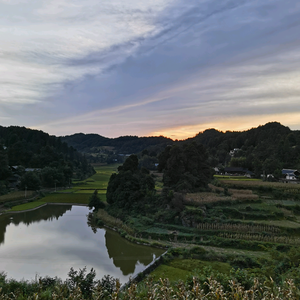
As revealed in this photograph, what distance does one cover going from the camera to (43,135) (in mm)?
64188

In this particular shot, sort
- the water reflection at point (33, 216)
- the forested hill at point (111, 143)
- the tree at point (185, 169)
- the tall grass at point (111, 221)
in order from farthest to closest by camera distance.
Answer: the forested hill at point (111, 143) → the tree at point (185, 169) → the water reflection at point (33, 216) → the tall grass at point (111, 221)

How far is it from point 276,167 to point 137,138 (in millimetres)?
103938

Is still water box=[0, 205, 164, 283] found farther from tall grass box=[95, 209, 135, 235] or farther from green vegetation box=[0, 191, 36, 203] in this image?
green vegetation box=[0, 191, 36, 203]

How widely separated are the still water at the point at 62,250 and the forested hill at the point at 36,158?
1613cm

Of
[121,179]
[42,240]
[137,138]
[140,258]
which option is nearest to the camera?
[140,258]

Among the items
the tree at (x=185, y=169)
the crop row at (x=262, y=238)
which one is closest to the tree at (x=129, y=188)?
the tree at (x=185, y=169)

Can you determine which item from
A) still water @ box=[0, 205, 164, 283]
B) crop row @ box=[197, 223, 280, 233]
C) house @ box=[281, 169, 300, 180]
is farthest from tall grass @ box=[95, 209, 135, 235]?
house @ box=[281, 169, 300, 180]

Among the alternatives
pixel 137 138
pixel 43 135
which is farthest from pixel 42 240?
pixel 137 138

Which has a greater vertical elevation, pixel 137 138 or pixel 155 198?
pixel 137 138

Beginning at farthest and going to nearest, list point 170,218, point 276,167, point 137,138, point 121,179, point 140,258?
point 137,138, point 276,167, point 121,179, point 170,218, point 140,258

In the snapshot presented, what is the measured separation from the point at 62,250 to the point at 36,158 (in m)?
37.5

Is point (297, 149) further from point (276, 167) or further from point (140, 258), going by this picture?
point (140, 258)

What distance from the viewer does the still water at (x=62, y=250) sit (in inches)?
495

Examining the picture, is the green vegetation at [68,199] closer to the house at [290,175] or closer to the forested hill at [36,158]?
the forested hill at [36,158]
